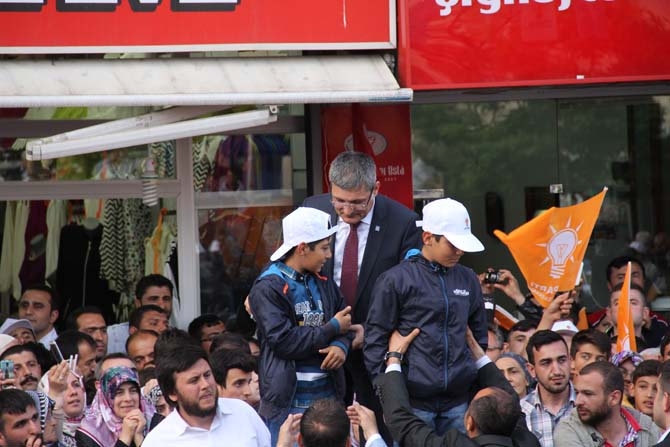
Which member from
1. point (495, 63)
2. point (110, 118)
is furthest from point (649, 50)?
point (110, 118)

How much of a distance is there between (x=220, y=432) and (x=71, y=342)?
2.89 metres

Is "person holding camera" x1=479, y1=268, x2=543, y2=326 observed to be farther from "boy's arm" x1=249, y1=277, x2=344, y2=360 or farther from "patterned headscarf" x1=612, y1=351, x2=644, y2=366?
"boy's arm" x1=249, y1=277, x2=344, y2=360

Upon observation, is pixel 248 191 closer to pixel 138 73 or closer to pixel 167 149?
pixel 167 149

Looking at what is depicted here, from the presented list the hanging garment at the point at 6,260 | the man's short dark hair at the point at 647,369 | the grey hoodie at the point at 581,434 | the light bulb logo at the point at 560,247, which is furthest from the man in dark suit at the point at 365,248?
the hanging garment at the point at 6,260

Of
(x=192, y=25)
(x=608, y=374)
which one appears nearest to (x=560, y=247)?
(x=608, y=374)

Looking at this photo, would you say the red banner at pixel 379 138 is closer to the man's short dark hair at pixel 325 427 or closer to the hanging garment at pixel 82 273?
the hanging garment at pixel 82 273

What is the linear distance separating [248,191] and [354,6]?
6.07 feet

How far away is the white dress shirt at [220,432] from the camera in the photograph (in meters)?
6.70

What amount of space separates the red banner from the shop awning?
26.9 inches

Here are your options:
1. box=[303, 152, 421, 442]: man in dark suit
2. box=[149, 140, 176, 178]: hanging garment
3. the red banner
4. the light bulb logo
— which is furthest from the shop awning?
box=[303, 152, 421, 442]: man in dark suit

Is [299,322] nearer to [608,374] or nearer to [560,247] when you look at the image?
[608,374]

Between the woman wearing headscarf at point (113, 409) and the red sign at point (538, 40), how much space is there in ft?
11.2

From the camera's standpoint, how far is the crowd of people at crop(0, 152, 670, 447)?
22.2 ft

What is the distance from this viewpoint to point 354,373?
24.5ft
